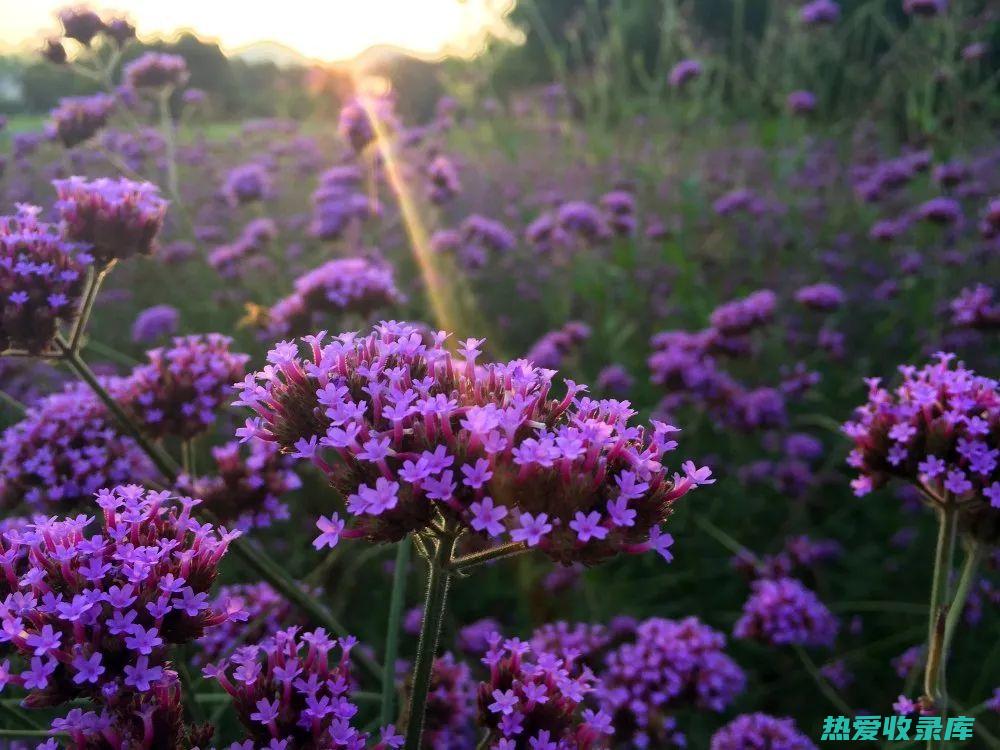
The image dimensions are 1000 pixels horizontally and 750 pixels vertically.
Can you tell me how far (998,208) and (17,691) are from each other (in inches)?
242

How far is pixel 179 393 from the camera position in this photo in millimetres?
3006

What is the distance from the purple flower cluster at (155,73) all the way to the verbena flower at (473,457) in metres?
5.34

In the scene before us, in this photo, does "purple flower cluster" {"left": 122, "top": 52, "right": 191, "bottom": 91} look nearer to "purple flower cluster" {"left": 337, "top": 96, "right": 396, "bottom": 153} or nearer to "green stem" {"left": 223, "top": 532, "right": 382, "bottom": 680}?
"purple flower cluster" {"left": 337, "top": 96, "right": 396, "bottom": 153}

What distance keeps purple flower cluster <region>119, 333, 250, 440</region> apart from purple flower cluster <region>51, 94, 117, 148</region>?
10.4 feet

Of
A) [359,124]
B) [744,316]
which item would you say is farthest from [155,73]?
[744,316]

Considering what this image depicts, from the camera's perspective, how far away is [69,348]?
2.67 metres

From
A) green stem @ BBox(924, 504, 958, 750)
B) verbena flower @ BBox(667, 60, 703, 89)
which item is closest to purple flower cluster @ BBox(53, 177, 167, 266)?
green stem @ BBox(924, 504, 958, 750)

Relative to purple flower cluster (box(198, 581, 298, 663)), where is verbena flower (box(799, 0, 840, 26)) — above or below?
above

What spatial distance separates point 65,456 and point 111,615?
4.98 ft

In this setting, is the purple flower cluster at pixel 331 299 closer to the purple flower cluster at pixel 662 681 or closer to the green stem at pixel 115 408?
the green stem at pixel 115 408

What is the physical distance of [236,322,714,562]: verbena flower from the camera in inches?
61.8

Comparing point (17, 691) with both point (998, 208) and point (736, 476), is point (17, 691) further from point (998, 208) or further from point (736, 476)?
point (998, 208)

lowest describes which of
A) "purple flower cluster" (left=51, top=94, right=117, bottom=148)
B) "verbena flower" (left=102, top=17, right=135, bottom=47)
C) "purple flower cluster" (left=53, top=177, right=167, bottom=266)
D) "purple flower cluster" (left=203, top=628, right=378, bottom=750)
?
"purple flower cluster" (left=203, top=628, right=378, bottom=750)

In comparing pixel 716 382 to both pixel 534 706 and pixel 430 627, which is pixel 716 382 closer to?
pixel 534 706
